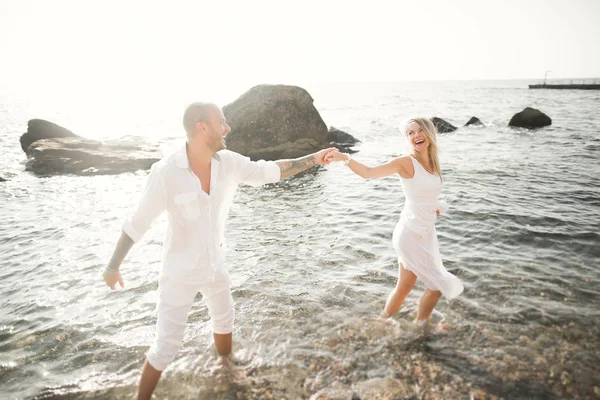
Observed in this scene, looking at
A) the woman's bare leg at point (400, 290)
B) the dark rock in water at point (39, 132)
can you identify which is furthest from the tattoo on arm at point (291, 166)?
the dark rock in water at point (39, 132)

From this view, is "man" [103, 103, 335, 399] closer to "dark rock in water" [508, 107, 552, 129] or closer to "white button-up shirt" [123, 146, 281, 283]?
"white button-up shirt" [123, 146, 281, 283]

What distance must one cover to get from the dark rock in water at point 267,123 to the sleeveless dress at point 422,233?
1562 cm

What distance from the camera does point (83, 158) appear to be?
769 inches

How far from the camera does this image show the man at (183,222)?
335 centimetres

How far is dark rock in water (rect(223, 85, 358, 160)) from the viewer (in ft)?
66.7

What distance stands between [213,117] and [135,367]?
3.66 meters

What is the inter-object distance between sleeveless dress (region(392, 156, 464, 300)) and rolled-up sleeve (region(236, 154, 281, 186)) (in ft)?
5.84

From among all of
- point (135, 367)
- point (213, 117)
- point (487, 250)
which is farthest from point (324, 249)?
point (213, 117)

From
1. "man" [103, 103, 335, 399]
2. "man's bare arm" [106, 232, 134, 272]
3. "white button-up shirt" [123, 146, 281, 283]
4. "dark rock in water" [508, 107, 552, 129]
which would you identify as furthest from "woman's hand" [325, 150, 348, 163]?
"dark rock in water" [508, 107, 552, 129]

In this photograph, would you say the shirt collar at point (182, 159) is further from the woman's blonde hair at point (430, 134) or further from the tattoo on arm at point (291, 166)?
the woman's blonde hair at point (430, 134)

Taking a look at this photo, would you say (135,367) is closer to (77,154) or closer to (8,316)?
(8,316)

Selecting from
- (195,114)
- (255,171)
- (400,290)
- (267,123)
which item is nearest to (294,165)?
(255,171)

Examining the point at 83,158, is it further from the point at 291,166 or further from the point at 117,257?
the point at 117,257

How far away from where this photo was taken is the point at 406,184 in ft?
15.6
